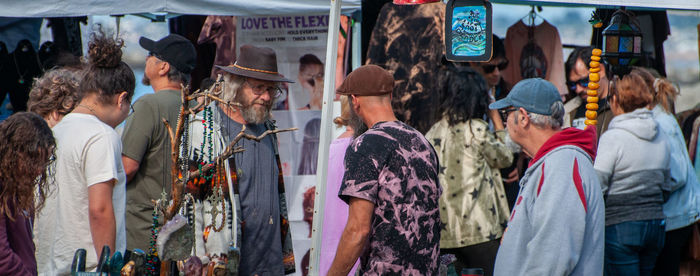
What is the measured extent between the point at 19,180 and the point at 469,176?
2.88 m

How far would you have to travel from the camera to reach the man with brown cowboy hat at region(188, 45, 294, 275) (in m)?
3.29

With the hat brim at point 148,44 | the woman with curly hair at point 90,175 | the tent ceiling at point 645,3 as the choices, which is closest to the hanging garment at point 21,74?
the hat brim at point 148,44

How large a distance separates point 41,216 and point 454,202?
2480 millimetres

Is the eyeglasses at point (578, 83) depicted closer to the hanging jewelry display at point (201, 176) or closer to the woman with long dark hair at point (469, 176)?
the woman with long dark hair at point (469, 176)

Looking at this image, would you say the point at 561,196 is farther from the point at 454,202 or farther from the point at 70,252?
the point at 70,252

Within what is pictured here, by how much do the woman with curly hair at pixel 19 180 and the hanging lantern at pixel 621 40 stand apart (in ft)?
9.37

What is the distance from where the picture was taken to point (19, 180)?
9.21 ft

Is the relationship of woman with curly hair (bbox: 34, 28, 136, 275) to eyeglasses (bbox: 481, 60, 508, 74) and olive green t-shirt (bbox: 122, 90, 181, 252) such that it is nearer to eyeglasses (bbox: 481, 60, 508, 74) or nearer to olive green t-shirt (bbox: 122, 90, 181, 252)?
olive green t-shirt (bbox: 122, 90, 181, 252)

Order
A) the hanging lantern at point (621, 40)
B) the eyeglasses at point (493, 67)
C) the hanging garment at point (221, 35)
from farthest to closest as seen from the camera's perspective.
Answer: the eyeglasses at point (493, 67) < the hanging garment at point (221, 35) < the hanging lantern at point (621, 40)

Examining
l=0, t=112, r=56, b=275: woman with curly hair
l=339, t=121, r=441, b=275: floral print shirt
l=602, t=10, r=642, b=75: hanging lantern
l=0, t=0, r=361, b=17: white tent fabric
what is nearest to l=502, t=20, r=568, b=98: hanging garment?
l=602, t=10, r=642, b=75: hanging lantern

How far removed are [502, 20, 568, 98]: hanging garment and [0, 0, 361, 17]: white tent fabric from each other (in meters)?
1.94

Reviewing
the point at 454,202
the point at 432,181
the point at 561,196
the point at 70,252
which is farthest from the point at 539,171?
the point at 70,252

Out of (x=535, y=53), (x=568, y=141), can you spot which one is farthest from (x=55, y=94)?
(x=535, y=53)

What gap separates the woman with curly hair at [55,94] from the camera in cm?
408
